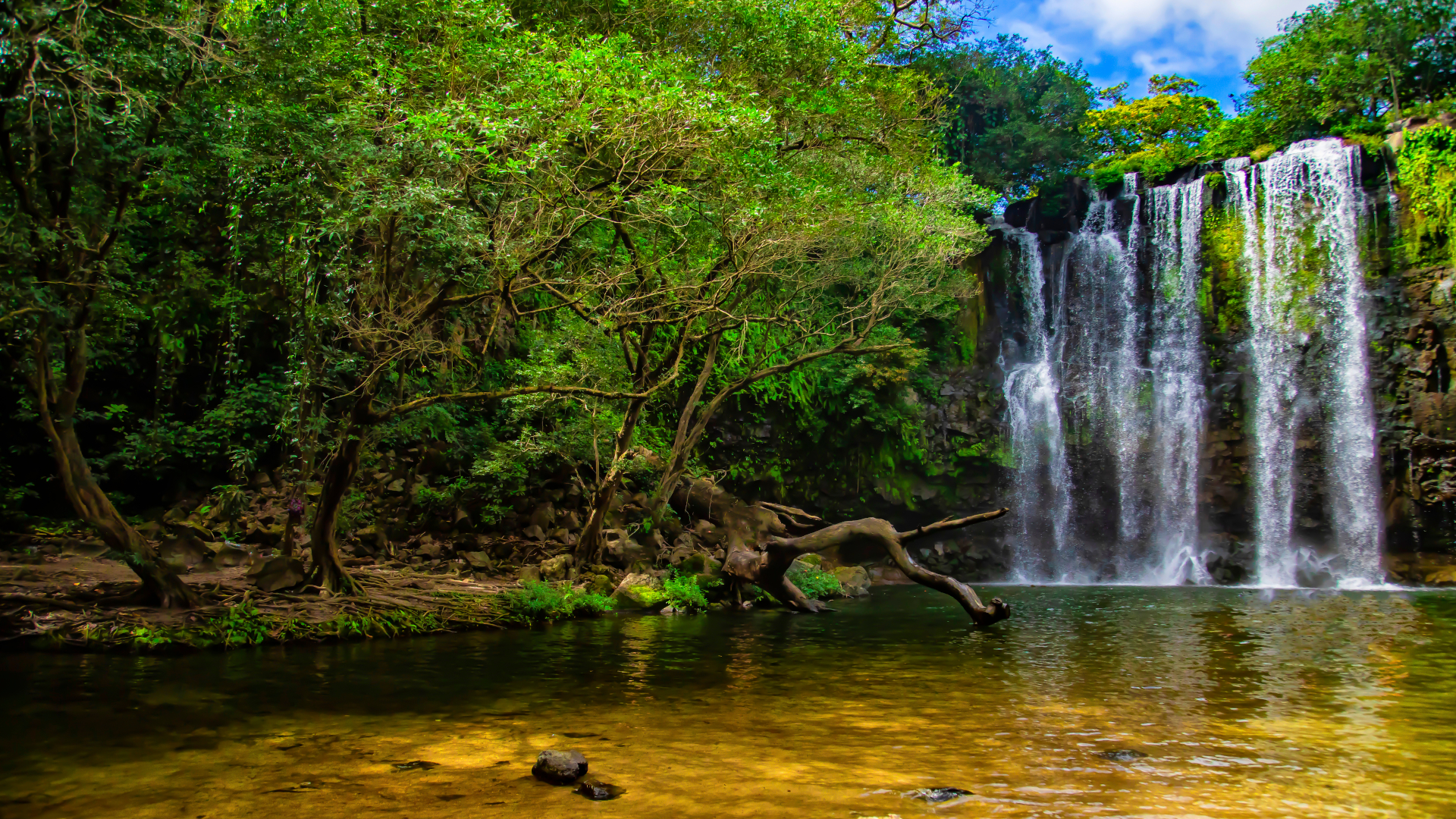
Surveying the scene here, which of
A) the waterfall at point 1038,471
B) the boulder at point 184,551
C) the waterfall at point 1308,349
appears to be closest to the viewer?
the boulder at point 184,551

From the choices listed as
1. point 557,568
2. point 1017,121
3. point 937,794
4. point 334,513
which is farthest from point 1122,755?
point 1017,121

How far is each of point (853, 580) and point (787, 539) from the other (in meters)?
6.36

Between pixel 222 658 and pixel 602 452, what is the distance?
8430 mm

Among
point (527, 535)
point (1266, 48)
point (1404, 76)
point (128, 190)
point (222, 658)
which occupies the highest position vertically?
point (1266, 48)

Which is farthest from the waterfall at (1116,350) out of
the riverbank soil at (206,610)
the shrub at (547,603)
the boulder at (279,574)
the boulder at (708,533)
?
the boulder at (279,574)

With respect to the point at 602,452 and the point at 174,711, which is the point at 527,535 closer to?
the point at 602,452

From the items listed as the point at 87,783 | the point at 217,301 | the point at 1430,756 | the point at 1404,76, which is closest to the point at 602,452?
the point at 217,301

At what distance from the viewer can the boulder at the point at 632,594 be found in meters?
14.7

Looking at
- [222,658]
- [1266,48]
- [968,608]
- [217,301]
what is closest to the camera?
[222,658]

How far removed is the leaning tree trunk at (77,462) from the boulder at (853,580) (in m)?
12.9

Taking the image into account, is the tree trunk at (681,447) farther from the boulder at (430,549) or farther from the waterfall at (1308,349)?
the waterfall at (1308,349)

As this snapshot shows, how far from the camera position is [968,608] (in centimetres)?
1206

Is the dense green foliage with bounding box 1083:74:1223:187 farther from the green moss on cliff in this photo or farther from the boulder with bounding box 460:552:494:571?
the boulder with bounding box 460:552:494:571

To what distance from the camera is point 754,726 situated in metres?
5.98
